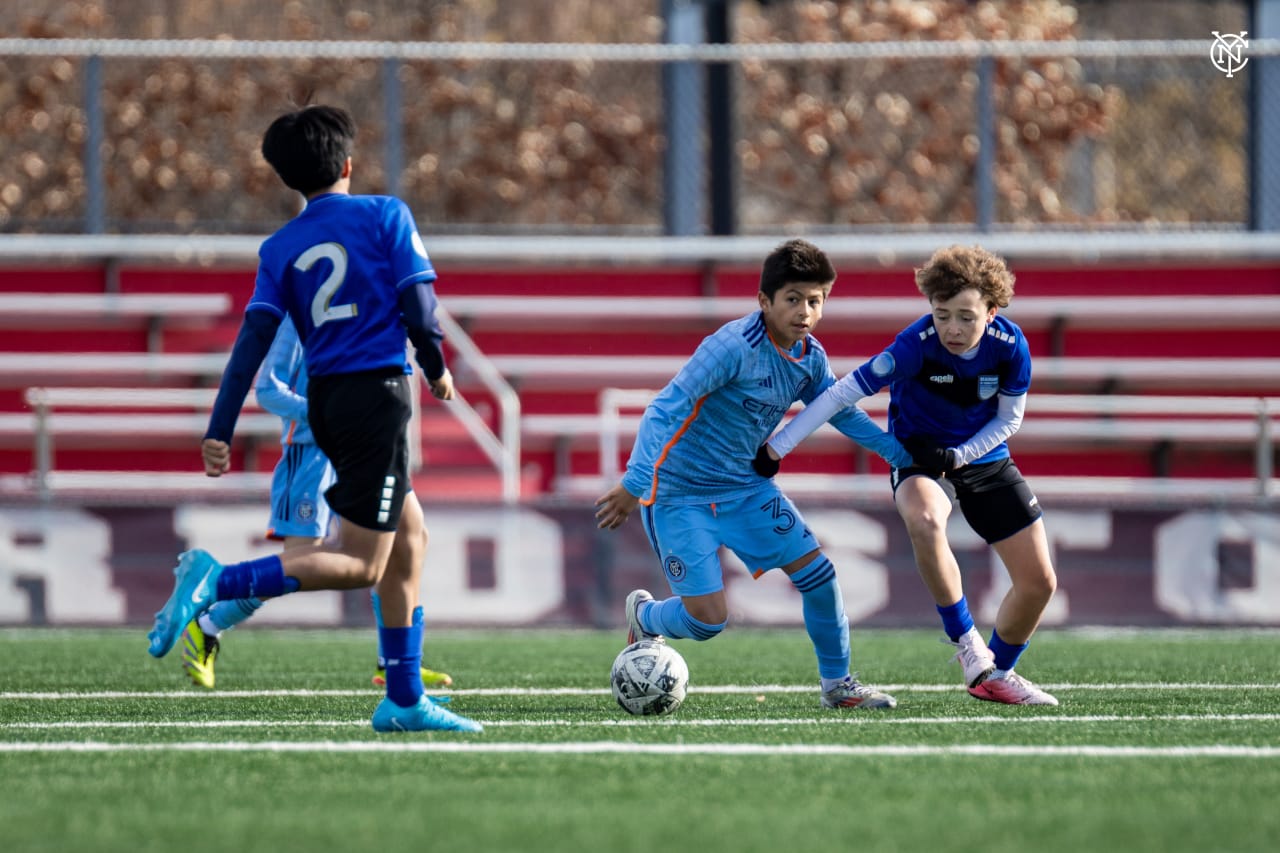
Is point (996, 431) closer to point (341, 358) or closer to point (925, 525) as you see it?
point (925, 525)

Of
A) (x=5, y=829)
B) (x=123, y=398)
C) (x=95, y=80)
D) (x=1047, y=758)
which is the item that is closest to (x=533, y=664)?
(x=1047, y=758)

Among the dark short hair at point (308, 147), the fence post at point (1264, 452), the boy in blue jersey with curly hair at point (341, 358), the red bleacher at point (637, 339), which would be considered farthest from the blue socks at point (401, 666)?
the red bleacher at point (637, 339)

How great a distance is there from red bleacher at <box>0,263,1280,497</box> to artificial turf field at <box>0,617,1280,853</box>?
6.44 meters

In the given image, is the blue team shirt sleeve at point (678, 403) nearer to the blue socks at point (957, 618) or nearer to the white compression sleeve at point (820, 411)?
the white compression sleeve at point (820, 411)

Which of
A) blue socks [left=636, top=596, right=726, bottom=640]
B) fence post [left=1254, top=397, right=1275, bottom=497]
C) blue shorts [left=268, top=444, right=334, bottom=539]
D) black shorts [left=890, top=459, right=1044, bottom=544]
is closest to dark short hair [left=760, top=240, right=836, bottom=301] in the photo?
black shorts [left=890, top=459, right=1044, bottom=544]

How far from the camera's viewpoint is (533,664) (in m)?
8.02

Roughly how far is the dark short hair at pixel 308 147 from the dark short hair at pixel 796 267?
1.47 m

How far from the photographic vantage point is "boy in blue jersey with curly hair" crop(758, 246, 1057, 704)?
6.04 m

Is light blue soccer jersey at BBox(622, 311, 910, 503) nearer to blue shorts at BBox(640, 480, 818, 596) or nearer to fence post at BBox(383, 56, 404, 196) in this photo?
blue shorts at BBox(640, 480, 818, 596)

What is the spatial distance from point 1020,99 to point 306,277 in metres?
12.2

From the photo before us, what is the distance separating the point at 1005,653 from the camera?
6.29 metres

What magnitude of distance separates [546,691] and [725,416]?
1.36 meters

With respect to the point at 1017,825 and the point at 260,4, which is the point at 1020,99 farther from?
the point at 1017,825

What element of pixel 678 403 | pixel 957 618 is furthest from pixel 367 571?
pixel 957 618
